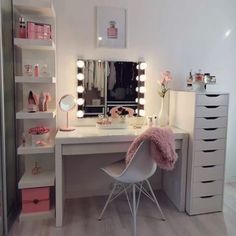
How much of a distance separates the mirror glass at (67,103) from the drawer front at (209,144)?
3.99 ft

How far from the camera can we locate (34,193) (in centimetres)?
226

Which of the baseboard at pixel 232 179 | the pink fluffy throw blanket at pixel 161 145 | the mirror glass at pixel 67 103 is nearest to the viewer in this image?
the pink fluffy throw blanket at pixel 161 145

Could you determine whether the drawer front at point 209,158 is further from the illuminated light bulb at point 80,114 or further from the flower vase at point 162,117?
the illuminated light bulb at point 80,114

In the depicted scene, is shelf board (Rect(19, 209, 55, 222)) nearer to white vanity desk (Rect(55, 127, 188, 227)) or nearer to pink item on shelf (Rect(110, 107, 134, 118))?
white vanity desk (Rect(55, 127, 188, 227))

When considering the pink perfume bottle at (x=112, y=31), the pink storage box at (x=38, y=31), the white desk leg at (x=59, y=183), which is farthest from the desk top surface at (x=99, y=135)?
the pink perfume bottle at (x=112, y=31)

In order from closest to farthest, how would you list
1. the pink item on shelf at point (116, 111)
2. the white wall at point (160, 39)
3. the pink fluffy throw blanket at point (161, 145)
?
the pink fluffy throw blanket at point (161, 145) < the white wall at point (160, 39) < the pink item on shelf at point (116, 111)

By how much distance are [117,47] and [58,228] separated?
5.95ft

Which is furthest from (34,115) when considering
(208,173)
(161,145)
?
(208,173)

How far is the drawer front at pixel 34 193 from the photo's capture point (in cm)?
224

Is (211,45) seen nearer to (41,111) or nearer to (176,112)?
(176,112)

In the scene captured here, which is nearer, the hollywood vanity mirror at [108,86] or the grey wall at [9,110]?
the grey wall at [9,110]

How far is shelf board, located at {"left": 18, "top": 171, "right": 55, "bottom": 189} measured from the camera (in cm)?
221

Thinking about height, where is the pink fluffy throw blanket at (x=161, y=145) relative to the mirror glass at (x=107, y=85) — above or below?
below

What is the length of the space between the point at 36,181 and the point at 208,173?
158 centimetres
